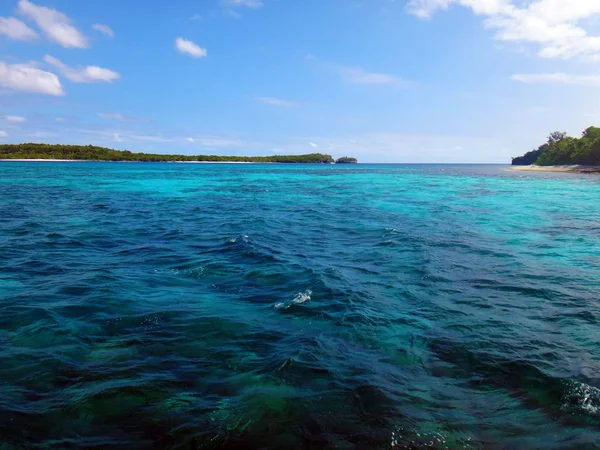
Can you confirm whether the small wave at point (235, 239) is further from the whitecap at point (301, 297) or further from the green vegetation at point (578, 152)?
the green vegetation at point (578, 152)

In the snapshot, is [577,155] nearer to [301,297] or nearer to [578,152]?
[578,152]

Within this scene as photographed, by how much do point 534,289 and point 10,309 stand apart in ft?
43.6

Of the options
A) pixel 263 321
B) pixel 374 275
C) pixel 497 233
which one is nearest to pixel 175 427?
pixel 263 321

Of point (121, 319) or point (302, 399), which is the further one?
point (121, 319)

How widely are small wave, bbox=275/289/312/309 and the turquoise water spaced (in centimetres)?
6

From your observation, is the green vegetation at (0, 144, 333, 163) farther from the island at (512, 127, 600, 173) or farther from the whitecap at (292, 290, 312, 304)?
the whitecap at (292, 290, 312, 304)

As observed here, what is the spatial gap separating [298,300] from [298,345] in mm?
2317

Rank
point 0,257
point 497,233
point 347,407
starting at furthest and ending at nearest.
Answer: point 497,233
point 0,257
point 347,407

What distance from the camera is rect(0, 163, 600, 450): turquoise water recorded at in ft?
16.4

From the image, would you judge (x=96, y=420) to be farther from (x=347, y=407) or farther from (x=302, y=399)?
(x=347, y=407)

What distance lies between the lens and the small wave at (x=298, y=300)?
918cm

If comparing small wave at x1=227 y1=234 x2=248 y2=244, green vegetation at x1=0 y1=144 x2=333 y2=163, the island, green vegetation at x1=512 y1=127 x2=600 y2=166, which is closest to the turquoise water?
small wave at x1=227 y1=234 x2=248 y2=244

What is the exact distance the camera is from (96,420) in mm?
5039

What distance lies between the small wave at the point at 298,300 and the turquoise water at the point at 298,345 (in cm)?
6
